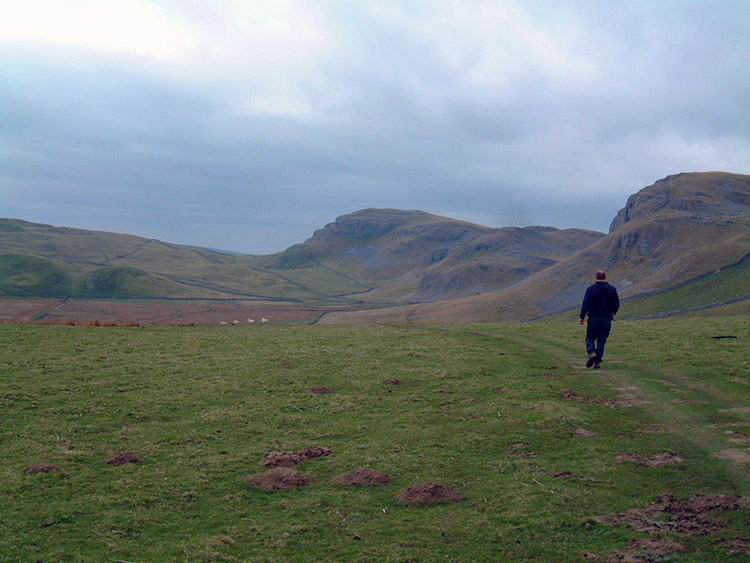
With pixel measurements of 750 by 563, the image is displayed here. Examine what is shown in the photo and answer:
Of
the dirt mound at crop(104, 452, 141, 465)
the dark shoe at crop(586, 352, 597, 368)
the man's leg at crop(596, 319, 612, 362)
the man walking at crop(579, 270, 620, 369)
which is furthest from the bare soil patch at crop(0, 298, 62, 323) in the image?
the man's leg at crop(596, 319, 612, 362)

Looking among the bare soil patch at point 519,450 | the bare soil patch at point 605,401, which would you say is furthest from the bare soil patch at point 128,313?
the bare soil patch at point 519,450

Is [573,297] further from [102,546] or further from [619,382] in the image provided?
[102,546]

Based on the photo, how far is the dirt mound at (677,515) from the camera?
714 cm

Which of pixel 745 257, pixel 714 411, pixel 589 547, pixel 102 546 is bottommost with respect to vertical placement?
pixel 102 546

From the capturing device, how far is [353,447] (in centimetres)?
1137

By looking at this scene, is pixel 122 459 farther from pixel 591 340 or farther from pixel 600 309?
pixel 591 340

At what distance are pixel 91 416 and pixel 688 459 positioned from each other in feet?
44.4

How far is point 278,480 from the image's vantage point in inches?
375

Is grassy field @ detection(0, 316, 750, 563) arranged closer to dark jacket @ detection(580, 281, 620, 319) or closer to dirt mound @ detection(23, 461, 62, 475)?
dirt mound @ detection(23, 461, 62, 475)

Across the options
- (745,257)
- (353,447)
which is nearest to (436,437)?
(353,447)

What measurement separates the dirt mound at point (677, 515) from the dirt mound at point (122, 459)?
8.66m

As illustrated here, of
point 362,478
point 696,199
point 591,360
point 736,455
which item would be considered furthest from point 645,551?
point 696,199

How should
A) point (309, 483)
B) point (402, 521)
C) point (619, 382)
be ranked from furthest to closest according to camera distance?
point (619, 382), point (309, 483), point (402, 521)

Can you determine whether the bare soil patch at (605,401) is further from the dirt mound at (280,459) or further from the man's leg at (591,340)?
the dirt mound at (280,459)
